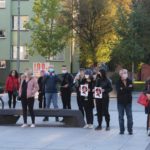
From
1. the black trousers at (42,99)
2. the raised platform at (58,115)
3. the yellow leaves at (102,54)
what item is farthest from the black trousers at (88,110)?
the yellow leaves at (102,54)

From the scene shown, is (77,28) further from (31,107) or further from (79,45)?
(31,107)

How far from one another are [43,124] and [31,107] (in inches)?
40.8

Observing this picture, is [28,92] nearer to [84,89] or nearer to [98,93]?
[84,89]

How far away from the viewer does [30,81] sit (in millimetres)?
16359

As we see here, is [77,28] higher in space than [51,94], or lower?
higher

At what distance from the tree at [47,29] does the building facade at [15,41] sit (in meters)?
4.19

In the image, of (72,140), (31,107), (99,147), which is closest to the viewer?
(99,147)

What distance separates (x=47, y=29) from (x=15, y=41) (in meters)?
6.15

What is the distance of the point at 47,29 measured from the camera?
53.4m

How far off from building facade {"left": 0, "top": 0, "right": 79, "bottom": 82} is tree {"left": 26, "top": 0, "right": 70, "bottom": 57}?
13.7ft

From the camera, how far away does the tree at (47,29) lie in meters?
52.5

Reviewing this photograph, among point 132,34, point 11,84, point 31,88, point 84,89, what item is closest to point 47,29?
point 132,34

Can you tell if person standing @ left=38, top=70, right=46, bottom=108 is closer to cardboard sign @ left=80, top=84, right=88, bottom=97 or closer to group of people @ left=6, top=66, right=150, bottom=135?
group of people @ left=6, top=66, right=150, bottom=135

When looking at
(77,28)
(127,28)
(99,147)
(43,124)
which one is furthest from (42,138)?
(77,28)
